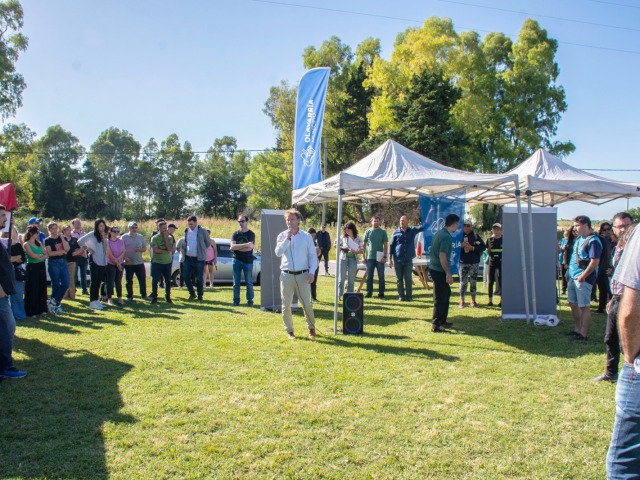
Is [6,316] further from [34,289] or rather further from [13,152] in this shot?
[13,152]

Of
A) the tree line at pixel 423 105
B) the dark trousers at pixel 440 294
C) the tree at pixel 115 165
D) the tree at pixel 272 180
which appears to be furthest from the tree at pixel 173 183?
the dark trousers at pixel 440 294

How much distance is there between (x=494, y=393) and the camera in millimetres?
4996

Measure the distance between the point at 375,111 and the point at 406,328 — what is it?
28.3 m

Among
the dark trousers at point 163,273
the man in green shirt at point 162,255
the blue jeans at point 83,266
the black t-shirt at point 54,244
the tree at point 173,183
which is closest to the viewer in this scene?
the black t-shirt at point 54,244

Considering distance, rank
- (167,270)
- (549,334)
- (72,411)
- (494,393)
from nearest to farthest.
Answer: (72,411), (494,393), (549,334), (167,270)

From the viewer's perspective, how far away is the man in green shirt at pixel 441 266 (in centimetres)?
760

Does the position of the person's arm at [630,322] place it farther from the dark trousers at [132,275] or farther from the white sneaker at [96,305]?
the dark trousers at [132,275]

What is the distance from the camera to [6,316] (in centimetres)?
532

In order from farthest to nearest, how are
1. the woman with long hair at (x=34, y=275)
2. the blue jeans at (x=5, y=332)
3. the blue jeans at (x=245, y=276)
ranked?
the blue jeans at (x=245, y=276)
the woman with long hair at (x=34, y=275)
the blue jeans at (x=5, y=332)

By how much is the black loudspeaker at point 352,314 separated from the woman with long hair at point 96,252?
5451 mm

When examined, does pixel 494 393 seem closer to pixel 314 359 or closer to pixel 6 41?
pixel 314 359

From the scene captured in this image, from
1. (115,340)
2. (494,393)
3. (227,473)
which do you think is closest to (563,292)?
(494,393)

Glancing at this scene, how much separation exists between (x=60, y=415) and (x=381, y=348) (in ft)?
13.3

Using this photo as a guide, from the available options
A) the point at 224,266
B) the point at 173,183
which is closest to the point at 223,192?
the point at 173,183
